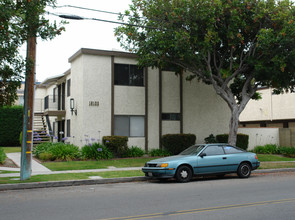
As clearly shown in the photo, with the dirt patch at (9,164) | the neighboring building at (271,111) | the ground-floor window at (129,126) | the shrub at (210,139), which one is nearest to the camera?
the dirt patch at (9,164)

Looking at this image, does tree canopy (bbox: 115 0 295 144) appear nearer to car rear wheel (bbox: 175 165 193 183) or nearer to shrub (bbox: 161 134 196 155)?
shrub (bbox: 161 134 196 155)

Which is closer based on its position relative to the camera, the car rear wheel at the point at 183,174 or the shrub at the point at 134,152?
the car rear wheel at the point at 183,174

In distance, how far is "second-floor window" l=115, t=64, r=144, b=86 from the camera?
21094mm

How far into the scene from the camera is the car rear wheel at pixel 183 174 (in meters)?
12.1

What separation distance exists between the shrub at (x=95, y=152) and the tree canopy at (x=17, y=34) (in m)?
7.56

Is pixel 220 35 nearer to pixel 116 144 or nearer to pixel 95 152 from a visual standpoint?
pixel 116 144

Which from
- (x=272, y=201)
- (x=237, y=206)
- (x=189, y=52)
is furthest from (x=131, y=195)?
(x=189, y=52)

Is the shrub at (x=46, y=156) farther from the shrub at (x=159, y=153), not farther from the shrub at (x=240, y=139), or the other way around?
the shrub at (x=240, y=139)

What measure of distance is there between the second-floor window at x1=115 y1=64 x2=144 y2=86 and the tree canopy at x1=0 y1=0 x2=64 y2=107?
950cm

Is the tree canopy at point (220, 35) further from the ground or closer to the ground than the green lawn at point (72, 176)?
further from the ground

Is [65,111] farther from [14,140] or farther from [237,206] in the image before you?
[237,206]

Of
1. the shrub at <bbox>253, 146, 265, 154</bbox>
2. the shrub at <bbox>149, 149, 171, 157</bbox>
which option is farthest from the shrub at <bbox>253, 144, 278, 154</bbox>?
the shrub at <bbox>149, 149, 171, 157</bbox>

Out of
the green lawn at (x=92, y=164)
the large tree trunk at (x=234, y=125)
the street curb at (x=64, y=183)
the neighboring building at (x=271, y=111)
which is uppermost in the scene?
the neighboring building at (x=271, y=111)

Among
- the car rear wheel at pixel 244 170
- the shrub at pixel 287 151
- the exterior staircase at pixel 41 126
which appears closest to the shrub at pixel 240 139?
the shrub at pixel 287 151
